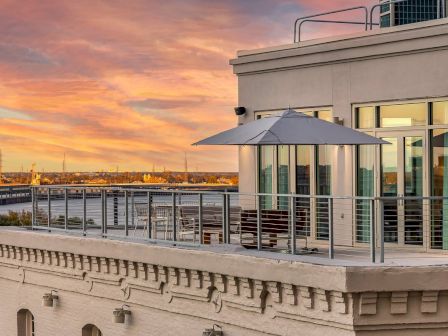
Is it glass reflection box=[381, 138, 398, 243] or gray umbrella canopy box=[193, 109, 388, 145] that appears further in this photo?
glass reflection box=[381, 138, 398, 243]

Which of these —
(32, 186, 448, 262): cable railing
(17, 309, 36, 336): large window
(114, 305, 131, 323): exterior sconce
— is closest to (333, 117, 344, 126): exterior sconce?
(32, 186, 448, 262): cable railing

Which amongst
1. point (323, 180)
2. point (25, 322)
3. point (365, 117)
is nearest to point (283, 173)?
point (323, 180)

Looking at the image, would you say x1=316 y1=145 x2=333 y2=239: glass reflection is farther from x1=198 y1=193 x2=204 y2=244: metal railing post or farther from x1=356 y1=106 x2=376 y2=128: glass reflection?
x1=198 y1=193 x2=204 y2=244: metal railing post

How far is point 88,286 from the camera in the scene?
70.9 ft

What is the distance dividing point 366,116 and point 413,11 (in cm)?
320

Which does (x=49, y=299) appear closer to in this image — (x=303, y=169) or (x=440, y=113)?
(x=303, y=169)

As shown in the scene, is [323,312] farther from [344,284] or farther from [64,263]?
[64,263]

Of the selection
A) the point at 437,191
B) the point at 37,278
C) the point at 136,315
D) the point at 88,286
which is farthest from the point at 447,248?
the point at 37,278

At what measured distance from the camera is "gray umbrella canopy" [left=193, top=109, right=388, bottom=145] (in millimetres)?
18406

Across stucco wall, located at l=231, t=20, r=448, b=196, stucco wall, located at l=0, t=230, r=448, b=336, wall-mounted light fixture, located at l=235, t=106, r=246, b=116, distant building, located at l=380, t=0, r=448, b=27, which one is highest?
distant building, located at l=380, t=0, r=448, b=27

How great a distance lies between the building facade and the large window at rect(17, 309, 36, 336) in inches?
243

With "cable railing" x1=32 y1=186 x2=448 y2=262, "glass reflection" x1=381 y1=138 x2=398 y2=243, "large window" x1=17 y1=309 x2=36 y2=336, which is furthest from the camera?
"large window" x1=17 y1=309 x2=36 y2=336

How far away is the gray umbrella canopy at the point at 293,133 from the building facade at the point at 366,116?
4.29 feet

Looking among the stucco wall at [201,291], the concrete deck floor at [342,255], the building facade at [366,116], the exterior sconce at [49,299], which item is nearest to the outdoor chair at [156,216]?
the concrete deck floor at [342,255]
